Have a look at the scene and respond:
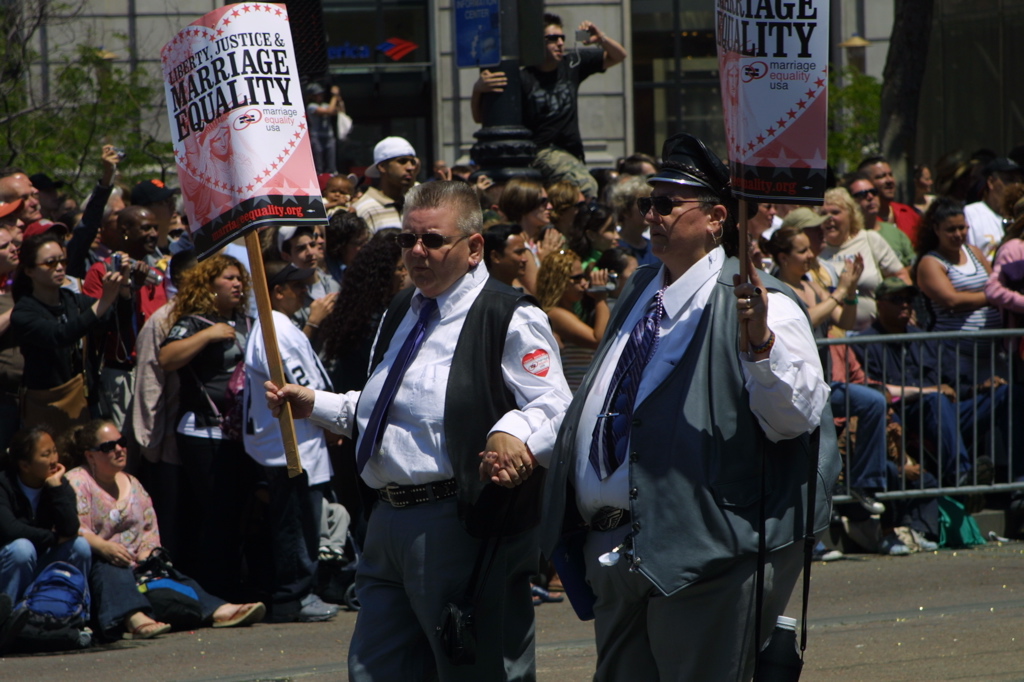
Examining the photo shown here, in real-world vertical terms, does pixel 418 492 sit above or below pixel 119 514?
above

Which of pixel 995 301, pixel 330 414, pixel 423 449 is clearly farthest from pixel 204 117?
pixel 995 301

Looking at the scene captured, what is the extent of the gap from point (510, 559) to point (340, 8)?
18983 mm

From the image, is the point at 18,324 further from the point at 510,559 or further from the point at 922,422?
the point at 922,422

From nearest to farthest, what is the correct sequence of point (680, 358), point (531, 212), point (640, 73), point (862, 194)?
point (680, 358) → point (531, 212) → point (862, 194) → point (640, 73)

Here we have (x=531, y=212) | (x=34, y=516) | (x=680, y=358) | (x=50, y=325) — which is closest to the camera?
(x=680, y=358)

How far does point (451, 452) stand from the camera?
4660 mm

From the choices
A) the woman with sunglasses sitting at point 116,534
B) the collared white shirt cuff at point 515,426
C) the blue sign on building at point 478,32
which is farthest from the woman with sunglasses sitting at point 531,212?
the collared white shirt cuff at point 515,426

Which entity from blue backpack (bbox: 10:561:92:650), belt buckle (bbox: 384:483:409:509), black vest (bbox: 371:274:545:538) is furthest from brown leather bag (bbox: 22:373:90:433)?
black vest (bbox: 371:274:545:538)

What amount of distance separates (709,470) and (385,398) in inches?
48.3

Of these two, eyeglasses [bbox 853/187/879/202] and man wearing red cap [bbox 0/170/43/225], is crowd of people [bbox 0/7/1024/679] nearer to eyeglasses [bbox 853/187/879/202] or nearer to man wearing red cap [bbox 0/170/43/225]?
man wearing red cap [bbox 0/170/43/225]

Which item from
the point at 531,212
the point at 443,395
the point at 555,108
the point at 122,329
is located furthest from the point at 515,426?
the point at 555,108

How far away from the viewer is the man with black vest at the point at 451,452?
465 cm

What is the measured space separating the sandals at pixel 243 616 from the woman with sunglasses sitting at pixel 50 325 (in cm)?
140

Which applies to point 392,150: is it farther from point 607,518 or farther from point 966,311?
point 607,518
